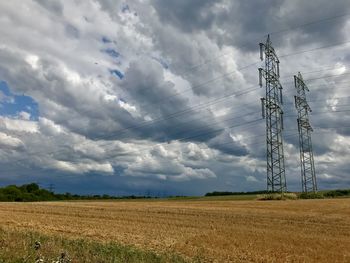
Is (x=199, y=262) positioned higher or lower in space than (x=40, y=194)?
lower

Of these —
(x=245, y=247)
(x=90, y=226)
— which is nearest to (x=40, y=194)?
(x=90, y=226)

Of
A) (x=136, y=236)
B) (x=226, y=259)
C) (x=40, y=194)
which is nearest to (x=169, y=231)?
(x=136, y=236)

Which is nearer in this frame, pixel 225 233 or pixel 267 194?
pixel 225 233

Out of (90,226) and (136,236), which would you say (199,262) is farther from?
(90,226)

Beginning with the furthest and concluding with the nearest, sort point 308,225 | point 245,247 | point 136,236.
Answer: 1. point 308,225
2. point 136,236
3. point 245,247

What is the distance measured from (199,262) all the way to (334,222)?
20.4m

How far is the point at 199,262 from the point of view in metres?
16.8

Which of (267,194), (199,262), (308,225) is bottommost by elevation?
(199,262)

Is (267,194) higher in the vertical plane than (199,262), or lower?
higher

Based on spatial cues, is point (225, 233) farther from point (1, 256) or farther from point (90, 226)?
point (1, 256)

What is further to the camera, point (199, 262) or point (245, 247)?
point (245, 247)

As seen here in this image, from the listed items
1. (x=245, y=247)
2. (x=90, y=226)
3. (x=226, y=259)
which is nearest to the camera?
(x=226, y=259)

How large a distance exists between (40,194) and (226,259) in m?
117

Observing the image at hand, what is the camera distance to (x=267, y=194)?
6612cm
